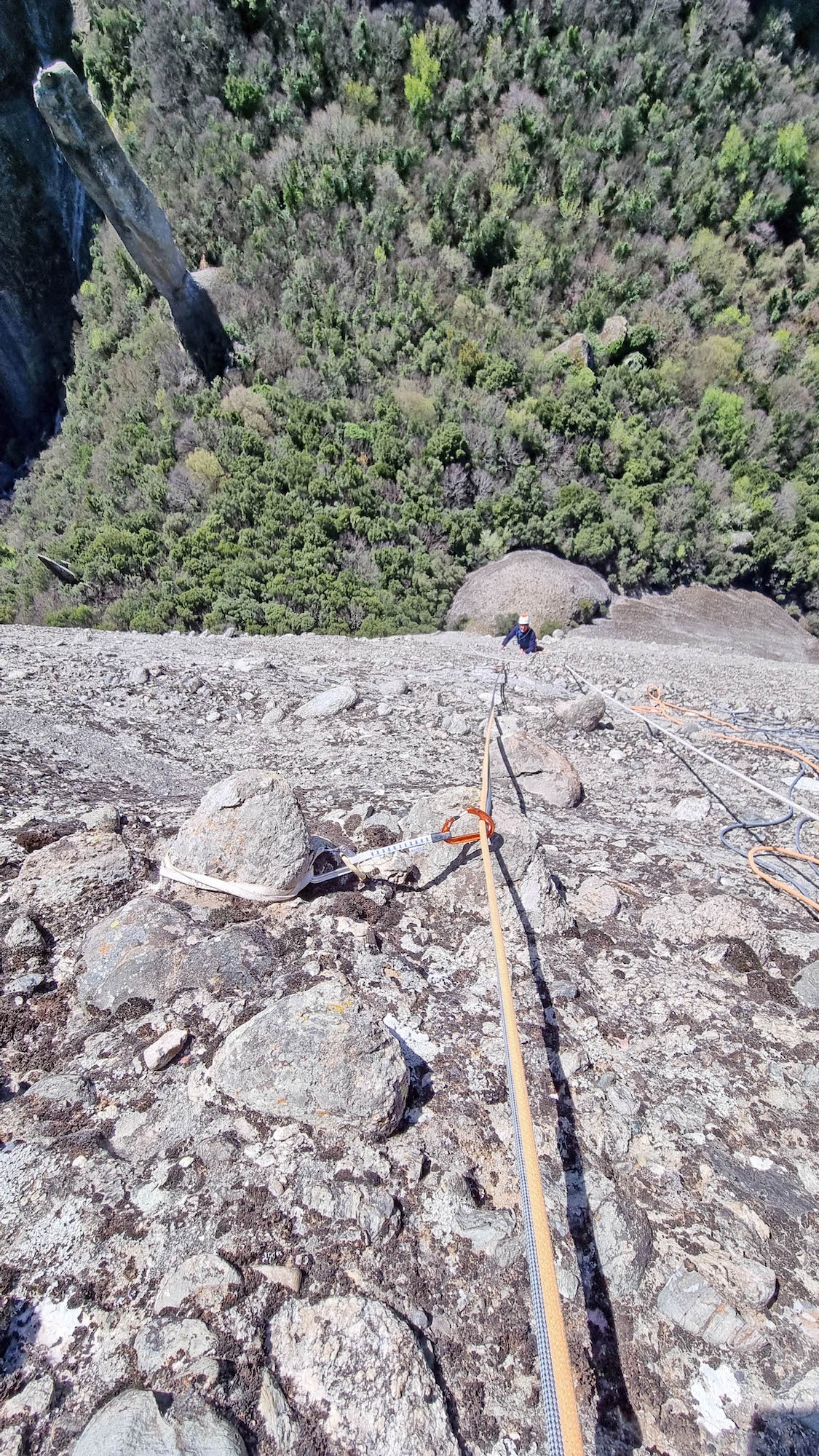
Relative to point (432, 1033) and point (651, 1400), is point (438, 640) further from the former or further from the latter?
point (651, 1400)

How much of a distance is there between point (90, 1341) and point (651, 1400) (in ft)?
3.52

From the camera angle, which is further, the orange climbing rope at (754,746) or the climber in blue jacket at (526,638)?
the climber in blue jacket at (526,638)

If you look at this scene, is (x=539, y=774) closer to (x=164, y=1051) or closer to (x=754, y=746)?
(x=754, y=746)

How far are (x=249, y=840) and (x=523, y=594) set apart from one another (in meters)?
9.62

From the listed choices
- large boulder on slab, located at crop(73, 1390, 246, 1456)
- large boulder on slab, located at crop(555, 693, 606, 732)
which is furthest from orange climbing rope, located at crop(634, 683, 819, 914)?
large boulder on slab, located at crop(73, 1390, 246, 1456)

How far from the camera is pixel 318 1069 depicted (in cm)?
157

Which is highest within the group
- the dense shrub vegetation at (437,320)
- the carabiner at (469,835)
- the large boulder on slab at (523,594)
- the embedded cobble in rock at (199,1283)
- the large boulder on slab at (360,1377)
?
the dense shrub vegetation at (437,320)

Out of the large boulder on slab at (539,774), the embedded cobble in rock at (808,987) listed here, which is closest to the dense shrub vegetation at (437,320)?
the large boulder on slab at (539,774)

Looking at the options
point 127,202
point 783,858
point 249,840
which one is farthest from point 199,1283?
point 127,202

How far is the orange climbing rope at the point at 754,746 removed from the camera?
2918 mm

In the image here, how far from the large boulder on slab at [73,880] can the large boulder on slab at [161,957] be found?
156 mm

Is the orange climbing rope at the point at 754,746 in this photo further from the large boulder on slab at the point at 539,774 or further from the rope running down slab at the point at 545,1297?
the rope running down slab at the point at 545,1297

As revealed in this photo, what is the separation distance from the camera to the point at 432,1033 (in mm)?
1942

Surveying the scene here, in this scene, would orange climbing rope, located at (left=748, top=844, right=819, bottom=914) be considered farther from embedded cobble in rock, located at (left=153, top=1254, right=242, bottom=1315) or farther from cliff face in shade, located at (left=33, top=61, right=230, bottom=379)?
cliff face in shade, located at (left=33, top=61, right=230, bottom=379)
